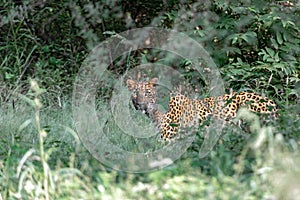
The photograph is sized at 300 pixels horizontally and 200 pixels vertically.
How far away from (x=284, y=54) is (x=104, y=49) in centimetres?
263

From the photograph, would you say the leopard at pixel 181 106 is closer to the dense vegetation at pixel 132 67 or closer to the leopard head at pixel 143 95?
the leopard head at pixel 143 95

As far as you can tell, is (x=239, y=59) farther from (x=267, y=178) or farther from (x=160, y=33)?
(x=267, y=178)

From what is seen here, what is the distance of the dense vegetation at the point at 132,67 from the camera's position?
344 cm

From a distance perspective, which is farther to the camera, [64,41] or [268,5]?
[64,41]

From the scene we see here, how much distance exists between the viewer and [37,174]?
12.6 feet

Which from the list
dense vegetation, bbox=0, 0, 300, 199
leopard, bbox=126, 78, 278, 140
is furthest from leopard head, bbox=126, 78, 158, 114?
dense vegetation, bbox=0, 0, 300, 199

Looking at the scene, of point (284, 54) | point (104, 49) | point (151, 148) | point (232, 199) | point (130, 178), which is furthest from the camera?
point (104, 49)

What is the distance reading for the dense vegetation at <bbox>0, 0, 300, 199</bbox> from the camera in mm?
3444

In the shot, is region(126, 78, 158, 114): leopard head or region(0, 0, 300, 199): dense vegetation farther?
region(126, 78, 158, 114): leopard head

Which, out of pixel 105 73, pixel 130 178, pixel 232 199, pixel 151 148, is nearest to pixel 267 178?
pixel 232 199

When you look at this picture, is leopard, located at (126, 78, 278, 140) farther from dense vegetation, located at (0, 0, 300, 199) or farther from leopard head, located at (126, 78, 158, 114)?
dense vegetation, located at (0, 0, 300, 199)

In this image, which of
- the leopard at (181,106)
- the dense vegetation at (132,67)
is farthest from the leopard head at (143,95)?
the dense vegetation at (132,67)

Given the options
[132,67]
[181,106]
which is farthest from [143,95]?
[132,67]

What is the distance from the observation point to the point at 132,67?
337 inches
